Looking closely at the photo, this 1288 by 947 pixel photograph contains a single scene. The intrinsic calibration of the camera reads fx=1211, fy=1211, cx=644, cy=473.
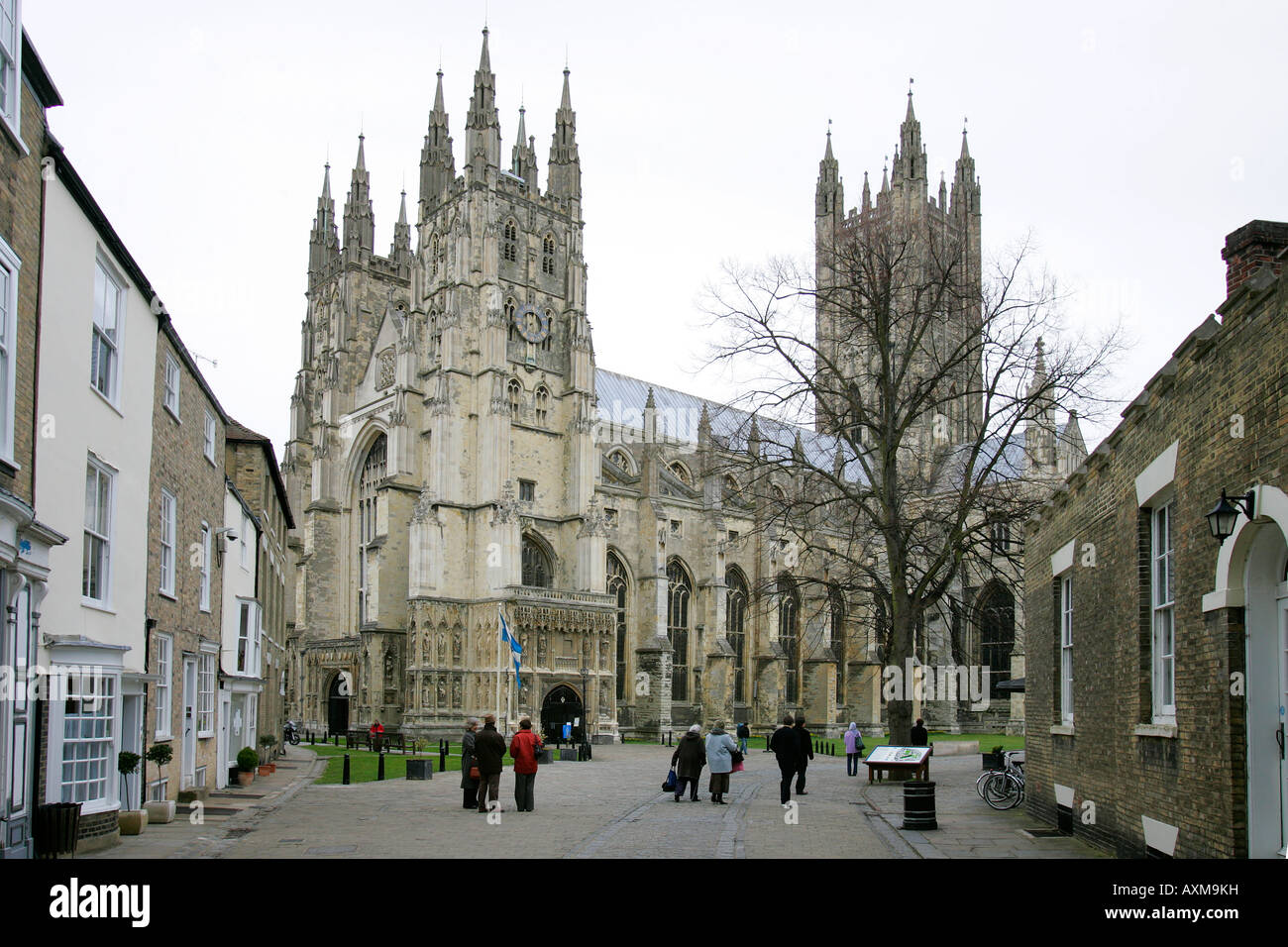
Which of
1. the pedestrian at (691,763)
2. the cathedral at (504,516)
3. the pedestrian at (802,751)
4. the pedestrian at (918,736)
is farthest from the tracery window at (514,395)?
the pedestrian at (691,763)

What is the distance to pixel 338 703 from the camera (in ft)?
180

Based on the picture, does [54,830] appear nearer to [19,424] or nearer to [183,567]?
[19,424]

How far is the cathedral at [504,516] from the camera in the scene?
5053 cm

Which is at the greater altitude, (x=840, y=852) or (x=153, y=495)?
(x=153, y=495)

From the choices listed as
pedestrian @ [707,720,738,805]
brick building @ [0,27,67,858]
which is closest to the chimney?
brick building @ [0,27,67,858]

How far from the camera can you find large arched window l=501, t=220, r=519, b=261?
2207 inches

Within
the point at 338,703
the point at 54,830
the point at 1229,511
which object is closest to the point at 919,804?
the point at 1229,511

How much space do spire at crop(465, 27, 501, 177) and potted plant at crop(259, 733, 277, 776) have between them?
31849 millimetres

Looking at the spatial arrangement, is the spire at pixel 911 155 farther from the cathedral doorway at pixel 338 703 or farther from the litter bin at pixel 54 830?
the litter bin at pixel 54 830

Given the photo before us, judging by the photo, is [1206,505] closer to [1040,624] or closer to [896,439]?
[1040,624]

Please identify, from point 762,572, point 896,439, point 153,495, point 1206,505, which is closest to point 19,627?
point 153,495
